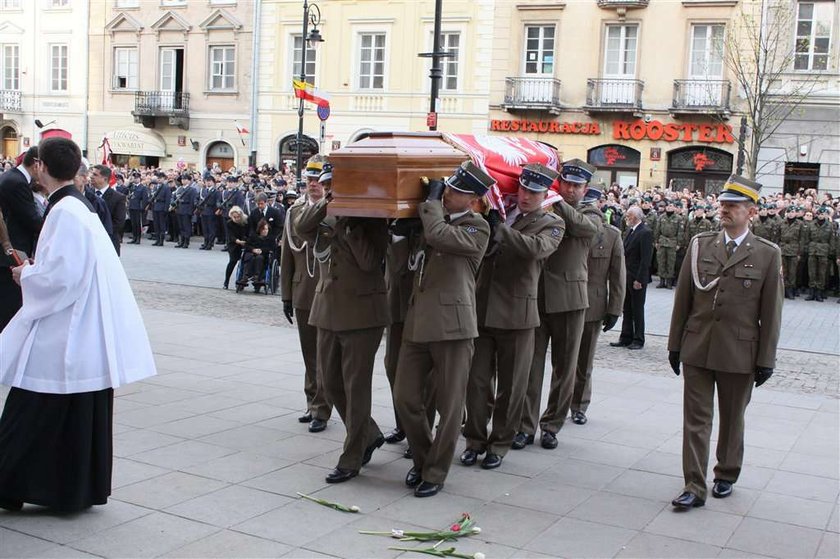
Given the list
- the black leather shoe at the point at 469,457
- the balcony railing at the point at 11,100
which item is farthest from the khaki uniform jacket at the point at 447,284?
the balcony railing at the point at 11,100

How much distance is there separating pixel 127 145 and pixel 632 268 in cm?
→ 2855

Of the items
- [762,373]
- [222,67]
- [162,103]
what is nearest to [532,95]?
[222,67]

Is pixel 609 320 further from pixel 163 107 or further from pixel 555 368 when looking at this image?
pixel 163 107

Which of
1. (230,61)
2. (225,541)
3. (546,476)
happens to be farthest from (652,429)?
(230,61)

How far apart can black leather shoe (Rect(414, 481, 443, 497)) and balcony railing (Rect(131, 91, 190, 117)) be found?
32560mm

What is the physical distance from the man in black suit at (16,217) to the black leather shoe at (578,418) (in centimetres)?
487

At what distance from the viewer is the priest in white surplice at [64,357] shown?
5.26 m

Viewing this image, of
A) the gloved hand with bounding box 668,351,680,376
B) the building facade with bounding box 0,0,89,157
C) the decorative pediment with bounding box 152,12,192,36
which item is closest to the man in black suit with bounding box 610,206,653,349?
the gloved hand with bounding box 668,351,680,376

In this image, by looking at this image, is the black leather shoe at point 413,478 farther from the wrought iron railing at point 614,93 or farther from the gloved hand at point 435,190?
the wrought iron railing at point 614,93

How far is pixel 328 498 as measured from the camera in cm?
607

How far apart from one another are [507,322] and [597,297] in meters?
1.94

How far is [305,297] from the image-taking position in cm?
808

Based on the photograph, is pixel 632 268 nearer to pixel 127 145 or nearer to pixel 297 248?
pixel 297 248

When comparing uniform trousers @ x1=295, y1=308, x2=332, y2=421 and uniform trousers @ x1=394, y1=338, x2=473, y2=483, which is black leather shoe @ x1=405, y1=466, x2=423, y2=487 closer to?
uniform trousers @ x1=394, y1=338, x2=473, y2=483
